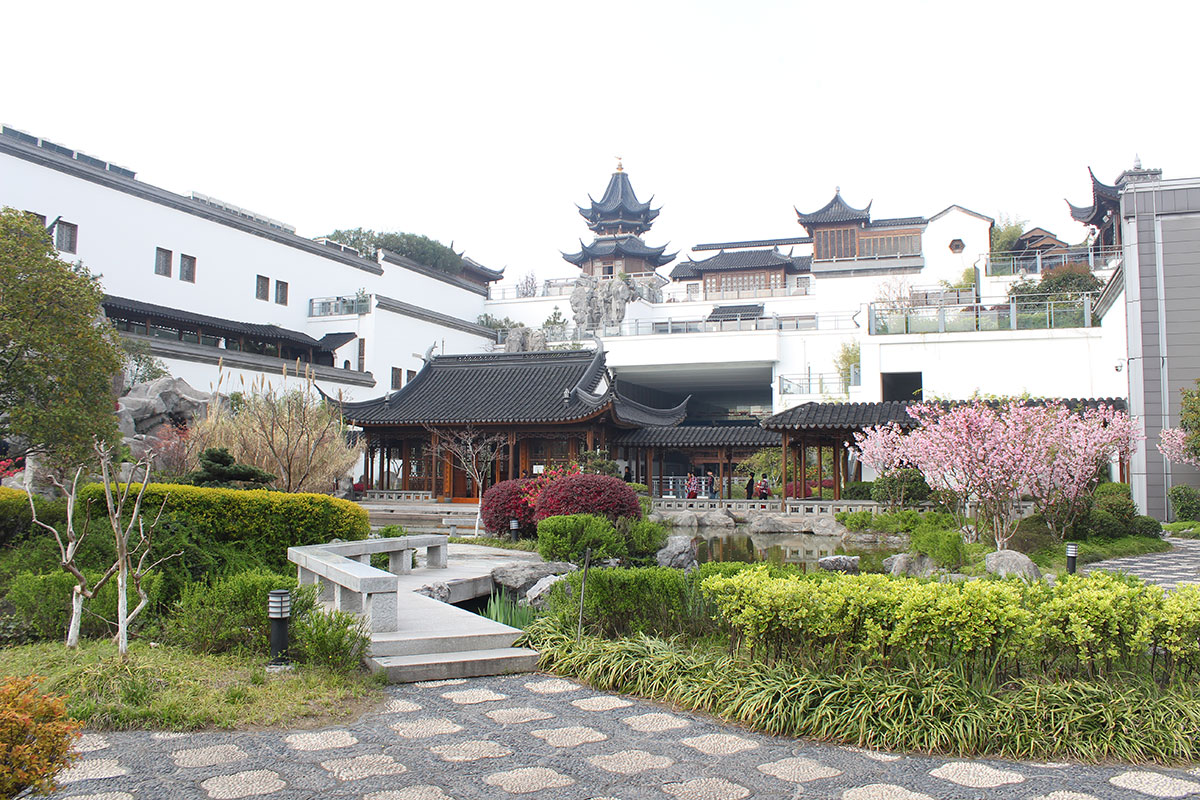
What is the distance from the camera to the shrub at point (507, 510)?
15.4m

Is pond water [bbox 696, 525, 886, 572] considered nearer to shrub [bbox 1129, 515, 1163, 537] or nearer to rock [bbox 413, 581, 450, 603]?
shrub [bbox 1129, 515, 1163, 537]

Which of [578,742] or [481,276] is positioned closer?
[578,742]

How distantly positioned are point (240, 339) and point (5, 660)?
93.6 feet

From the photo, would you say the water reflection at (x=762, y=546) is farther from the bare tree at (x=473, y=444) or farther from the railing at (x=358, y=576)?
the bare tree at (x=473, y=444)

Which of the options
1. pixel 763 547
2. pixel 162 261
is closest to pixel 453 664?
pixel 763 547

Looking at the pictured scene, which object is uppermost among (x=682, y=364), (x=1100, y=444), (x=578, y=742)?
(x=682, y=364)

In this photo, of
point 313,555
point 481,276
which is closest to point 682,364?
point 481,276

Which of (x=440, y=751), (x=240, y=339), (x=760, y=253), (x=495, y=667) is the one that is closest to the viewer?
(x=440, y=751)

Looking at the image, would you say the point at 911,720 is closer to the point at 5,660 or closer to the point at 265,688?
the point at 265,688

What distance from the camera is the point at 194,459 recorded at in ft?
49.1

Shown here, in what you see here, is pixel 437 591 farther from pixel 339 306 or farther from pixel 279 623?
pixel 339 306

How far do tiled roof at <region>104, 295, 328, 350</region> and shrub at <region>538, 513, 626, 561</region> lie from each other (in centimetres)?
2079

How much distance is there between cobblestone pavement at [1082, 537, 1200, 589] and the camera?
33.7 feet

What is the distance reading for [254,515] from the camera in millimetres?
8133
